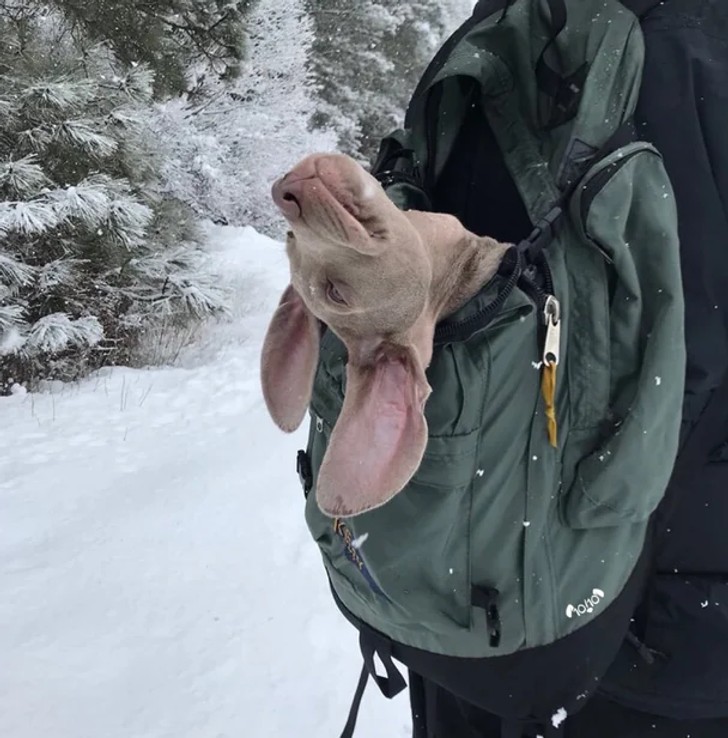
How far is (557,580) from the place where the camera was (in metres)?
1.00

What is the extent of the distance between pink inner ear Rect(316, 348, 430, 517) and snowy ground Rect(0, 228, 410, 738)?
6.41ft

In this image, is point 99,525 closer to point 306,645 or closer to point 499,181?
point 306,645

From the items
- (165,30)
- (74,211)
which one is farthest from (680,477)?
(165,30)

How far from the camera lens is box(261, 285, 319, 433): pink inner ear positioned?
1027mm

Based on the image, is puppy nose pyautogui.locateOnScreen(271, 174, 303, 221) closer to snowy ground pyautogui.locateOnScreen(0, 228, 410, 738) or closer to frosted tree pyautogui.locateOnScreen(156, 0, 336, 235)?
snowy ground pyautogui.locateOnScreen(0, 228, 410, 738)

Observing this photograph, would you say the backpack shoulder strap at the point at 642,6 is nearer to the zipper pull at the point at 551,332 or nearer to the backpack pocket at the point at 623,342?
the backpack pocket at the point at 623,342

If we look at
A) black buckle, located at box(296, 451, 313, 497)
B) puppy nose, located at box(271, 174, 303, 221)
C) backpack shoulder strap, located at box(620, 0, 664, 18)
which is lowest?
black buckle, located at box(296, 451, 313, 497)

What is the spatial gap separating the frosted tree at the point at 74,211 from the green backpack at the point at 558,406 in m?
5.03

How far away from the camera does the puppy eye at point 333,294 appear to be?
0.82 m

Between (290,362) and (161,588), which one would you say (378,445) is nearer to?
(290,362)

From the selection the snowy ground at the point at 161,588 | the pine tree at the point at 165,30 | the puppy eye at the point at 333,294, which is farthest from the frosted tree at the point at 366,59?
the puppy eye at the point at 333,294

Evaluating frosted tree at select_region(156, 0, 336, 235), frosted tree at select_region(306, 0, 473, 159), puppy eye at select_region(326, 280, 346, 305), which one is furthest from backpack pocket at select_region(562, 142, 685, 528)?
frosted tree at select_region(306, 0, 473, 159)

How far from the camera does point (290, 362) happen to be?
1.03 meters

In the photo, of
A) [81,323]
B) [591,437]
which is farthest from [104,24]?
[591,437]
